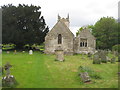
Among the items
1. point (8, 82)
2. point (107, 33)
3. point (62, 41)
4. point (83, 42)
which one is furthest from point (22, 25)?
point (8, 82)

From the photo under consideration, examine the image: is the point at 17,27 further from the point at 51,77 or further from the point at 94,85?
the point at 94,85

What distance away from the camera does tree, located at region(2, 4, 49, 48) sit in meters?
36.8

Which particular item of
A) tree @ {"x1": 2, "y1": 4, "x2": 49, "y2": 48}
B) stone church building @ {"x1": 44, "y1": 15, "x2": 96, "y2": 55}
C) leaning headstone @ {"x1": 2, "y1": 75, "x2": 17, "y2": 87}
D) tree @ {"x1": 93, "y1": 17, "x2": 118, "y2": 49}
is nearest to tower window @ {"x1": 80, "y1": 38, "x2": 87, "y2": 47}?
stone church building @ {"x1": 44, "y1": 15, "x2": 96, "y2": 55}

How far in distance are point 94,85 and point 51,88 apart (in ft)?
8.93

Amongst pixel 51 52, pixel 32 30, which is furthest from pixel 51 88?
pixel 32 30

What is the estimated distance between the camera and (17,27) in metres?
38.0

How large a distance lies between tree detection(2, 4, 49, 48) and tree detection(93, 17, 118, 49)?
19545mm

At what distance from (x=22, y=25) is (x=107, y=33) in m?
26.0

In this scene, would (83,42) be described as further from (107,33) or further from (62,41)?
(107,33)

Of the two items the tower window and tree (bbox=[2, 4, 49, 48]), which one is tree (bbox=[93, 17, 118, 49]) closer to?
the tower window

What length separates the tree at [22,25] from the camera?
36.8 meters

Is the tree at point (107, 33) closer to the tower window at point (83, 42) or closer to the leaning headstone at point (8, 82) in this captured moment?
the tower window at point (83, 42)

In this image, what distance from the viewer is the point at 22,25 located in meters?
38.7

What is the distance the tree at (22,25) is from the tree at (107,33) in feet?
64.1
